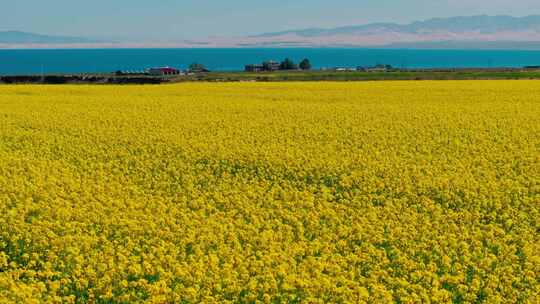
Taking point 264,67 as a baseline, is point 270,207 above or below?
below

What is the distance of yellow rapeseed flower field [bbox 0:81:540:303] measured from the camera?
957 cm

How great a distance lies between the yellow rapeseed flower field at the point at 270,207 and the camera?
377 inches

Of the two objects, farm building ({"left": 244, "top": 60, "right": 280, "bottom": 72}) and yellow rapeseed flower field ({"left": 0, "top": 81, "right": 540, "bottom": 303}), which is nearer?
yellow rapeseed flower field ({"left": 0, "top": 81, "right": 540, "bottom": 303})

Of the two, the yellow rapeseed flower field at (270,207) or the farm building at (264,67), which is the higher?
the farm building at (264,67)

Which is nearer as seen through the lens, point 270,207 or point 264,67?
point 270,207

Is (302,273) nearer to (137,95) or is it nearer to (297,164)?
(297,164)

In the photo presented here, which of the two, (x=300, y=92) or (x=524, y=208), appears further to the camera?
(x=300, y=92)

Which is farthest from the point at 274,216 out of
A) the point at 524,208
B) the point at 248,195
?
the point at 524,208

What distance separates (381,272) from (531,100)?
2552cm

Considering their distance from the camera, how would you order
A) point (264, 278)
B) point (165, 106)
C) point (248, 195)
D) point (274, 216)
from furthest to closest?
point (165, 106)
point (248, 195)
point (274, 216)
point (264, 278)

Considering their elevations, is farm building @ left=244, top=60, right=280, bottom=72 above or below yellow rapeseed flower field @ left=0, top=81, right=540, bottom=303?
above

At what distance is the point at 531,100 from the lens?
1267 inches

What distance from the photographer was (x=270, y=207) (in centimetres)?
1394

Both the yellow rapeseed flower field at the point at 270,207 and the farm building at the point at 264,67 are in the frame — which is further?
the farm building at the point at 264,67
